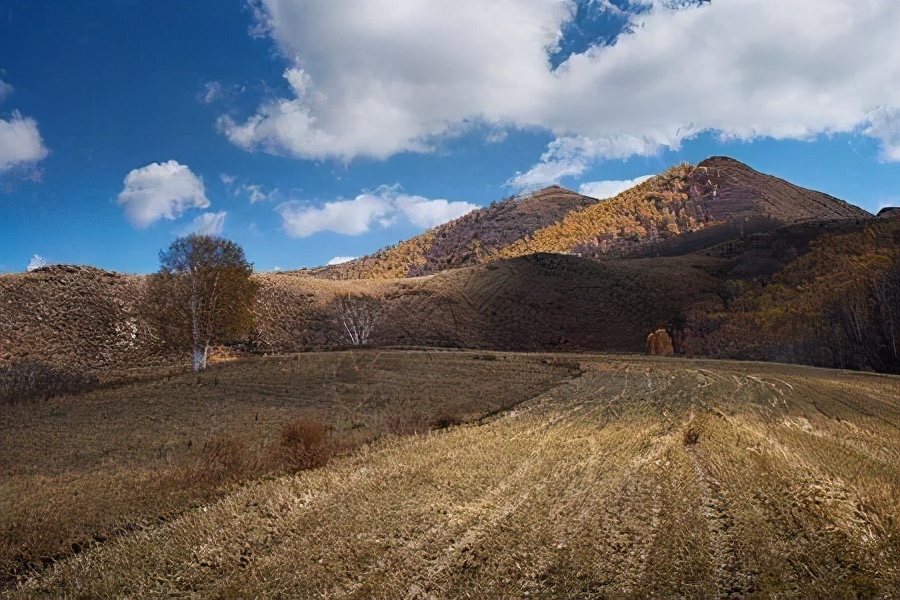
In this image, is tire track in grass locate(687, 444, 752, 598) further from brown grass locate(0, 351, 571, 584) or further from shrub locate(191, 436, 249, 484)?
shrub locate(191, 436, 249, 484)

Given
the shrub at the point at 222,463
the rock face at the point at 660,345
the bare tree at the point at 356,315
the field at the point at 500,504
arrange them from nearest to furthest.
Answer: the field at the point at 500,504, the shrub at the point at 222,463, the rock face at the point at 660,345, the bare tree at the point at 356,315

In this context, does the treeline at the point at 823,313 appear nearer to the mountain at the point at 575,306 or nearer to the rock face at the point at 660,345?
the mountain at the point at 575,306

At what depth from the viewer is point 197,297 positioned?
35.1 meters

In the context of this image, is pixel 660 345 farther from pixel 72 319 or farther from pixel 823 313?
pixel 72 319

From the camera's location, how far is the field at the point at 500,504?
6062 millimetres

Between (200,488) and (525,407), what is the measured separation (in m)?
11.3

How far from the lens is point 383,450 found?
1241cm

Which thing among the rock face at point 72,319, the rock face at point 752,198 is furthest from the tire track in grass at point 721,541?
the rock face at point 752,198

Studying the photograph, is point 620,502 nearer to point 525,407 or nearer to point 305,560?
point 305,560

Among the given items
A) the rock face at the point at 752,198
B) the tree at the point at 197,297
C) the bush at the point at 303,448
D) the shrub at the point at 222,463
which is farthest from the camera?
the rock face at the point at 752,198

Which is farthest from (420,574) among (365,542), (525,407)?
(525,407)

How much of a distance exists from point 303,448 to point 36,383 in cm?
1938

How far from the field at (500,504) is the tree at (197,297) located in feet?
56.9

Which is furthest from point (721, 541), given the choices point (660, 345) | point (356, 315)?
point (356, 315)
